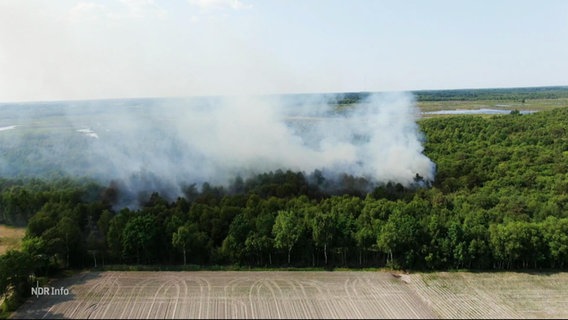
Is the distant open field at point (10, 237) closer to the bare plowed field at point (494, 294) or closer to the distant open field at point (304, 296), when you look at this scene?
the distant open field at point (304, 296)

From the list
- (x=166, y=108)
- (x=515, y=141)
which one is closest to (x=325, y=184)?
(x=515, y=141)

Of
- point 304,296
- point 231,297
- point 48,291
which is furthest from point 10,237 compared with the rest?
point 304,296

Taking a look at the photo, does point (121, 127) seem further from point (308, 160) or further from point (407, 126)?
point (407, 126)

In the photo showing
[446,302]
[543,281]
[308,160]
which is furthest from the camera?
[308,160]

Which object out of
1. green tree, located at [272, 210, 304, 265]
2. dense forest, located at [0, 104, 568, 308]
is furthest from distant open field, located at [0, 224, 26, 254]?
green tree, located at [272, 210, 304, 265]

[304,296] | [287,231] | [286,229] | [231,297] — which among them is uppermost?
[286,229]

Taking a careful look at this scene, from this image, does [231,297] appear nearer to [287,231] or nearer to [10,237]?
[287,231]
